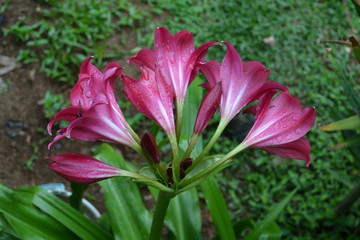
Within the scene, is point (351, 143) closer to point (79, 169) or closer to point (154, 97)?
point (154, 97)

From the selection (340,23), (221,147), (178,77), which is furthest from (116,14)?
(178,77)

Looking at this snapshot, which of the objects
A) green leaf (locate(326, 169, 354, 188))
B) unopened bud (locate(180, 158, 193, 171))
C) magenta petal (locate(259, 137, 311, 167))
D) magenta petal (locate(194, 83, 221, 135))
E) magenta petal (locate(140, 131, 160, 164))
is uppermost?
magenta petal (locate(194, 83, 221, 135))

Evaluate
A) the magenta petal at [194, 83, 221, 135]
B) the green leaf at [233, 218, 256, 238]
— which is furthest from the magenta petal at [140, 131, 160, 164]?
the green leaf at [233, 218, 256, 238]

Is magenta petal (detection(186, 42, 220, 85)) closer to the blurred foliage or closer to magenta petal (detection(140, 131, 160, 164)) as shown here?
magenta petal (detection(140, 131, 160, 164))

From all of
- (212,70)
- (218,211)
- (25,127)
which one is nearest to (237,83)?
(212,70)

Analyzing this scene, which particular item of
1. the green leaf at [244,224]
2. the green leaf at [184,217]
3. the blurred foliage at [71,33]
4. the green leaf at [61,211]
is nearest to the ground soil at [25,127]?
the blurred foliage at [71,33]

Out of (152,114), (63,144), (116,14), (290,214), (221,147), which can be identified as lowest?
(290,214)

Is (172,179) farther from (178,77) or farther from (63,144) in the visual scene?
(63,144)
